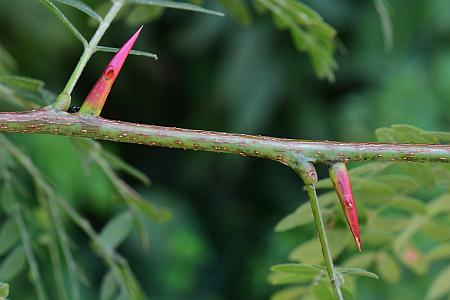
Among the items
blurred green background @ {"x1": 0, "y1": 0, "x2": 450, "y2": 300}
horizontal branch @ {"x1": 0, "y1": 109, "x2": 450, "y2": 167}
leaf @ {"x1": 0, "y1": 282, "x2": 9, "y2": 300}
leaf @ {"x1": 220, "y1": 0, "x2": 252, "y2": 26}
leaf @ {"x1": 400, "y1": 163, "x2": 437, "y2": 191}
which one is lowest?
blurred green background @ {"x1": 0, "y1": 0, "x2": 450, "y2": 300}

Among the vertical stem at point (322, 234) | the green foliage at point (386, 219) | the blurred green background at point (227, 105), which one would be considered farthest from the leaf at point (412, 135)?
the blurred green background at point (227, 105)

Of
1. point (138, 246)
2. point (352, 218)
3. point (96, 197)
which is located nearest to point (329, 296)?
point (352, 218)

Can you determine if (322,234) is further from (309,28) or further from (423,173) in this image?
(309,28)

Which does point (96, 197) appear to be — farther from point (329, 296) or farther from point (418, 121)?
point (329, 296)

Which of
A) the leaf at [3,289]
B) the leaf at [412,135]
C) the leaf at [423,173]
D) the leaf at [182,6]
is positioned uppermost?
the leaf at [182,6]

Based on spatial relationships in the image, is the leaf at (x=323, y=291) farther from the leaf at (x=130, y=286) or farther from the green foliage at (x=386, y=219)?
the leaf at (x=130, y=286)

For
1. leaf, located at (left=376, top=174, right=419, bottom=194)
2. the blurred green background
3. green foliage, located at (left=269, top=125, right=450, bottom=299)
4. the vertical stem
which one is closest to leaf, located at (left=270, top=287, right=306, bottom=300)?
green foliage, located at (left=269, top=125, right=450, bottom=299)

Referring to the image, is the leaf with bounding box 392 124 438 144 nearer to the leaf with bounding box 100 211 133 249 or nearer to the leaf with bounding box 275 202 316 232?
the leaf with bounding box 275 202 316 232

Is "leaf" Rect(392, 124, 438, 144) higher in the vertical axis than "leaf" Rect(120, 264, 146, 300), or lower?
higher
